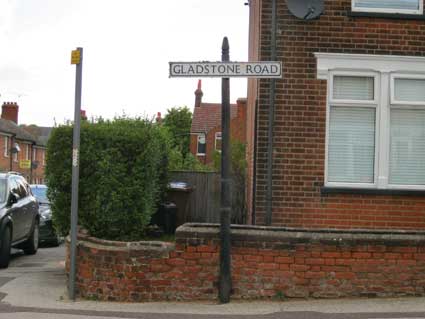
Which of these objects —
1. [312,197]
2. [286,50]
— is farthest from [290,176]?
[286,50]

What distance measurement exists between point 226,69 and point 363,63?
10.2 feet

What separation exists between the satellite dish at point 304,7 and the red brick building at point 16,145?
113ft

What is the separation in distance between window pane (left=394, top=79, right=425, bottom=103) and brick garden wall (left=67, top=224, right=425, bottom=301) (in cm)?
285

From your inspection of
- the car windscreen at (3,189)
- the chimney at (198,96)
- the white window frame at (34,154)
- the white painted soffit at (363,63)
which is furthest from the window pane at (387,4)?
the chimney at (198,96)

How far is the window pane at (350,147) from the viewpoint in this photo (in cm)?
1002

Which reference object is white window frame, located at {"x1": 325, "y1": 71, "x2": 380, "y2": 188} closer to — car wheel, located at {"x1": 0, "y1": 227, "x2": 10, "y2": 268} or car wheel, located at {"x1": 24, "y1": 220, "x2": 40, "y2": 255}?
car wheel, located at {"x1": 0, "y1": 227, "x2": 10, "y2": 268}

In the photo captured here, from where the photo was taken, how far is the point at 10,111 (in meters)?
54.4

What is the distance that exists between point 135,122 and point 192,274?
3425 mm

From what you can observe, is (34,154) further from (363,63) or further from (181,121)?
(363,63)

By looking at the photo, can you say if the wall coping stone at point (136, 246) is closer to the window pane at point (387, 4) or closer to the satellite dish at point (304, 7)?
the satellite dish at point (304, 7)

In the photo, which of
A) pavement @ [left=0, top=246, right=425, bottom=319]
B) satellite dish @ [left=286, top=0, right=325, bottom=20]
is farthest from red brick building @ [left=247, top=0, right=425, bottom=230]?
pavement @ [left=0, top=246, right=425, bottom=319]

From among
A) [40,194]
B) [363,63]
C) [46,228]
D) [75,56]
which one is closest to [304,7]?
[363,63]

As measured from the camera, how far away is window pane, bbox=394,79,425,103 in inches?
395

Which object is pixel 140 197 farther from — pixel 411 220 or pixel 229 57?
pixel 411 220
